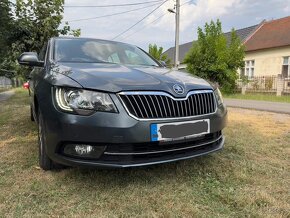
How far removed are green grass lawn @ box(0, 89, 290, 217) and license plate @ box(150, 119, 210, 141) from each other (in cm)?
50

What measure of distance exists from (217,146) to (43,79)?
188 centimetres

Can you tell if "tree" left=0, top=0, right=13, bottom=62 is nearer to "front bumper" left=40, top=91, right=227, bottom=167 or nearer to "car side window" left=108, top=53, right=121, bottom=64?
"car side window" left=108, top=53, right=121, bottom=64

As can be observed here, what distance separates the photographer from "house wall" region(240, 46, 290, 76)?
74.8 feet

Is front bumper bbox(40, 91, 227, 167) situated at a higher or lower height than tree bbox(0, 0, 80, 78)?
lower

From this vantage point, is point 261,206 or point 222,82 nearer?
point 261,206

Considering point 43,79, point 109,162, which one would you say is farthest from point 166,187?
point 43,79

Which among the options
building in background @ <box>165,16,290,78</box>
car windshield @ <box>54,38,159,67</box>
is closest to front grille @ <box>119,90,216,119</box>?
car windshield @ <box>54,38,159,67</box>

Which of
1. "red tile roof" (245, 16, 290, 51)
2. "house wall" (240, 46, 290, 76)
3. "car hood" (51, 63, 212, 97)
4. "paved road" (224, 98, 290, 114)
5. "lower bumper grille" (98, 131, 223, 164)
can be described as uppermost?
"red tile roof" (245, 16, 290, 51)

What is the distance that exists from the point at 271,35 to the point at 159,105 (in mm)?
25717

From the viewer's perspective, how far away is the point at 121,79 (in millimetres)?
2707

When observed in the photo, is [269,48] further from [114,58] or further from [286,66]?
[114,58]

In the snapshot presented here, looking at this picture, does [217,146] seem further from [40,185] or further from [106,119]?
[40,185]

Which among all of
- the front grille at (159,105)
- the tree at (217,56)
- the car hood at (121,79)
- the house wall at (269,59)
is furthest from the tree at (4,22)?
the house wall at (269,59)

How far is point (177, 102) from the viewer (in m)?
2.69
